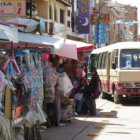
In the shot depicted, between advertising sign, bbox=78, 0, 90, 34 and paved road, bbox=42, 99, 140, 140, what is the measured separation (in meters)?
20.9

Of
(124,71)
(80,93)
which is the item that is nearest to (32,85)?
(80,93)

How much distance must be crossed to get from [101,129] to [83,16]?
24513 millimetres

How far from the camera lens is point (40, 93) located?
8.79 meters

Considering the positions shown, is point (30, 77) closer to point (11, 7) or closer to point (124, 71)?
point (11, 7)

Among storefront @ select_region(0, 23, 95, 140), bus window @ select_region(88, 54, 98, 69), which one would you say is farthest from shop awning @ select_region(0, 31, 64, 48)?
bus window @ select_region(88, 54, 98, 69)

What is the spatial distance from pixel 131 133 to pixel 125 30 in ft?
262

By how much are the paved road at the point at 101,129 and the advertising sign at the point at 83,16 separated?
2087 centimetres

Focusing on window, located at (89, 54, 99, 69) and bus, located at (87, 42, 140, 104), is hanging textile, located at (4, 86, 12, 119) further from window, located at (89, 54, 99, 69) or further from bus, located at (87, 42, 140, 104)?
window, located at (89, 54, 99, 69)

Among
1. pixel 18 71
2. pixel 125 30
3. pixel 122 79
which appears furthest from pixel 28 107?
pixel 125 30

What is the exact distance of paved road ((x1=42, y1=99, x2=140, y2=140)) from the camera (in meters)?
9.47

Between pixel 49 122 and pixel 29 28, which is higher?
pixel 29 28

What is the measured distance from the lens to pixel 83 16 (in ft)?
112

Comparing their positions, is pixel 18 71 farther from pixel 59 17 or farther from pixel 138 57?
pixel 59 17

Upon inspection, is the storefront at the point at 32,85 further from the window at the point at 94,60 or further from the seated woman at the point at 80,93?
the window at the point at 94,60
